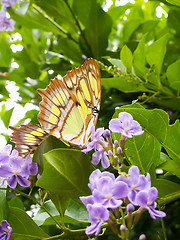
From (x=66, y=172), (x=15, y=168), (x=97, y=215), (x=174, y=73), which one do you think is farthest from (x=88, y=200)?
(x=174, y=73)

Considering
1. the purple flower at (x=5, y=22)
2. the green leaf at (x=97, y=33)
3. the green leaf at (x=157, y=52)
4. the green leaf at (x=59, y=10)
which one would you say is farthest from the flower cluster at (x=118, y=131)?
the purple flower at (x=5, y=22)

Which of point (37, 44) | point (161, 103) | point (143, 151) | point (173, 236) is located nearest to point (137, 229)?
point (173, 236)

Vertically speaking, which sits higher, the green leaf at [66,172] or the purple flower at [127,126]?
the purple flower at [127,126]

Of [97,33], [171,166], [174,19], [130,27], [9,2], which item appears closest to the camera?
[171,166]

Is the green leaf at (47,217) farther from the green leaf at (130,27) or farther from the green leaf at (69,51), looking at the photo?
the green leaf at (130,27)

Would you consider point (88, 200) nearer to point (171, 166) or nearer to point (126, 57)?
point (171, 166)

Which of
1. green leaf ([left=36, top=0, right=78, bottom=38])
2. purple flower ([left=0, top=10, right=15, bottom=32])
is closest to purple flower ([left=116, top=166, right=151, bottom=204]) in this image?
green leaf ([left=36, top=0, right=78, bottom=38])
